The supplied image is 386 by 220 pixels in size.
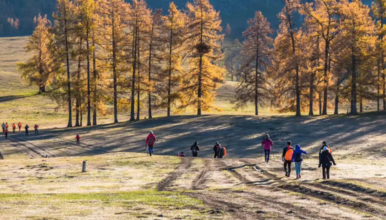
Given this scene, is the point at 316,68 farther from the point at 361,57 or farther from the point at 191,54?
the point at 191,54

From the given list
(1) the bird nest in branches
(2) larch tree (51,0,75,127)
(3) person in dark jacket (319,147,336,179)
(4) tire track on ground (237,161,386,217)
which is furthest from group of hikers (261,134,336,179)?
(2) larch tree (51,0,75,127)

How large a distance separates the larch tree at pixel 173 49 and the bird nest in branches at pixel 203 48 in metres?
2.65

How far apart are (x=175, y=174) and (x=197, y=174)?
1.22 m

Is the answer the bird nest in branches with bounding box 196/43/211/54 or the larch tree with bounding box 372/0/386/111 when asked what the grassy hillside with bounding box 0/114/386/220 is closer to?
the larch tree with bounding box 372/0/386/111

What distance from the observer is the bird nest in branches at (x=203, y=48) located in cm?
5928

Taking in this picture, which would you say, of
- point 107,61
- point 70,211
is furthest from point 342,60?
point 70,211

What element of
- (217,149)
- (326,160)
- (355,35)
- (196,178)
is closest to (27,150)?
(217,149)

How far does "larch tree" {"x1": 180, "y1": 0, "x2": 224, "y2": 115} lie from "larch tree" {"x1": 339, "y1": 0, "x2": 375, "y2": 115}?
50.8 ft

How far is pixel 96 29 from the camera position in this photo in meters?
55.7

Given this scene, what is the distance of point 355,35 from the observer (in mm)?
54375

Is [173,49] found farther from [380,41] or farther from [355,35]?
[380,41]

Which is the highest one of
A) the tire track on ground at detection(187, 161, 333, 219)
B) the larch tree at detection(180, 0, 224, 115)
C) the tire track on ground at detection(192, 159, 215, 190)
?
the larch tree at detection(180, 0, 224, 115)

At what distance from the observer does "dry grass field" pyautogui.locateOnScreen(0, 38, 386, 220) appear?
15492mm

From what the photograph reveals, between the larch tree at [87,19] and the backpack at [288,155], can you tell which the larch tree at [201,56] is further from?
the backpack at [288,155]
